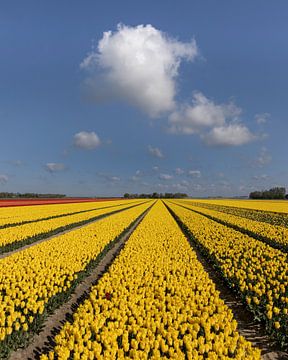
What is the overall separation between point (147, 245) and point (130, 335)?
321 inches

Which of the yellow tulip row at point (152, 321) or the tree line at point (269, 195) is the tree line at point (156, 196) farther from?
the yellow tulip row at point (152, 321)

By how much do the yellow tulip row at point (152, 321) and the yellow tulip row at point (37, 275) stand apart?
1056 millimetres

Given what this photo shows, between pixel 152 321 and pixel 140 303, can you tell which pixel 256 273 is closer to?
pixel 140 303

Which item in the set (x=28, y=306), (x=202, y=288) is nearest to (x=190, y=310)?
(x=202, y=288)

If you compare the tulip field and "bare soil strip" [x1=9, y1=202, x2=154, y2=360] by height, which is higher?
the tulip field

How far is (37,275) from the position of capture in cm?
864

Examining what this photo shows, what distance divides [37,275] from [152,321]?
456cm

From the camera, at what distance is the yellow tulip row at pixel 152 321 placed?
4637 millimetres

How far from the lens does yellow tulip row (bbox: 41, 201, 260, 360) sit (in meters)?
4.64

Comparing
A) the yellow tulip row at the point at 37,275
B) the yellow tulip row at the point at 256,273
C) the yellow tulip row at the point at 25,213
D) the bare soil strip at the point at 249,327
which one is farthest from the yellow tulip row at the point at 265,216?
the yellow tulip row at the point at 25,213

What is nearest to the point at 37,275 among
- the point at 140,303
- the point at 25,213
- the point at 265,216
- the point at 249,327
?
the point at 140,303

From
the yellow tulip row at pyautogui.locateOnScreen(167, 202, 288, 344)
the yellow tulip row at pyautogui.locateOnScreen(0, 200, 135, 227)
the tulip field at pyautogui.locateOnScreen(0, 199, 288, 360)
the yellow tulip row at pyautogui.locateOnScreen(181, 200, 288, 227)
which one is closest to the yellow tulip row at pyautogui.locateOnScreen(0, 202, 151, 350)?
the tulip field at pyautogui.locateOnScreen(0, 199, 288, 360)

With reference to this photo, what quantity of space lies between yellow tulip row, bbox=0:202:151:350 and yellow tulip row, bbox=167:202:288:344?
15.7 ft

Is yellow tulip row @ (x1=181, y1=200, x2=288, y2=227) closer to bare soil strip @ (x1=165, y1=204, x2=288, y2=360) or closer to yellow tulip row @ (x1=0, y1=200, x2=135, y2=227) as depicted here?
bare soil strip @ (x1=165, y1=204, x2=288, y2=360)
